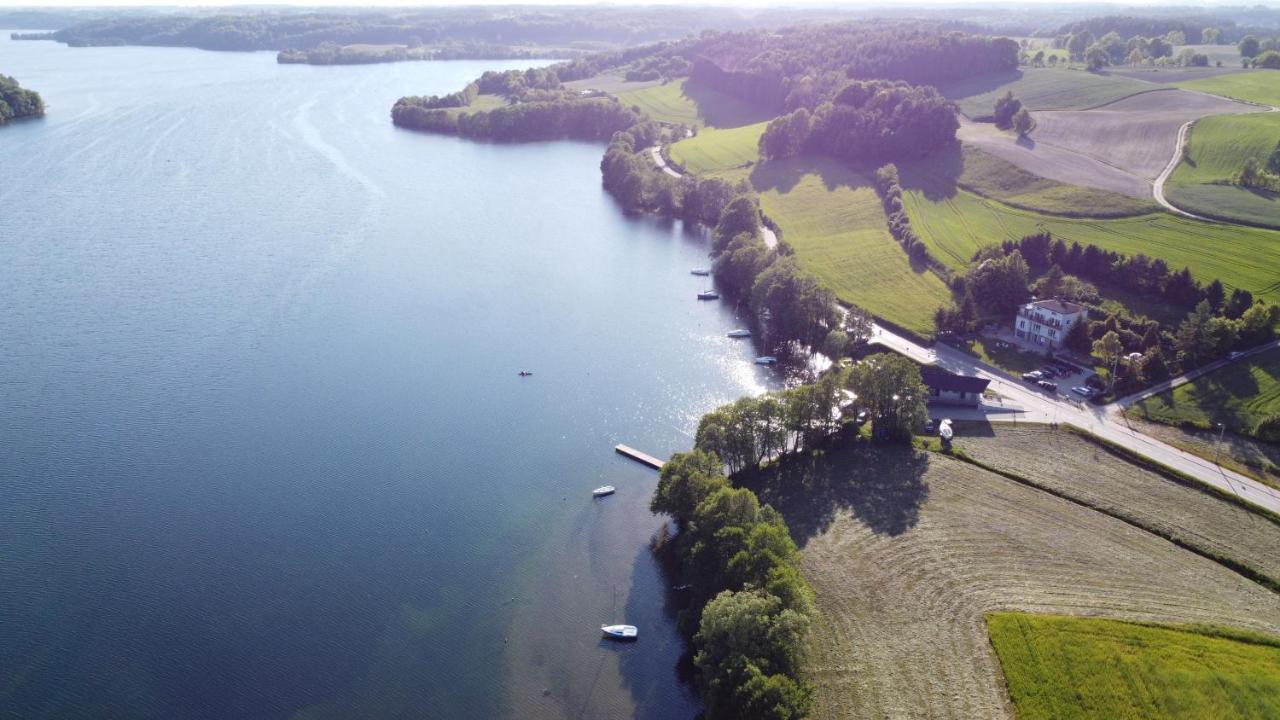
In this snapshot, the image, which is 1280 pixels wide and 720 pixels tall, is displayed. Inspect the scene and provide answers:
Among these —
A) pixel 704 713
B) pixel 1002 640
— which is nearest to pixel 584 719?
pixel 704 713

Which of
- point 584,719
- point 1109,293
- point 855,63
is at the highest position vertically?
point 855,63

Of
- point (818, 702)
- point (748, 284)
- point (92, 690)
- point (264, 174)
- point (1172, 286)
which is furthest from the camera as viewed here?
point (264, 174)

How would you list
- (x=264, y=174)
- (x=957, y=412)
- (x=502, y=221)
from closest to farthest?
(x=957, y=412) → (x=502, y=221) → (x=264, y=174)

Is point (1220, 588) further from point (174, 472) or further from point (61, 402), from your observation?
point (61, 402)

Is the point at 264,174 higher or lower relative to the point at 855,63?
lower

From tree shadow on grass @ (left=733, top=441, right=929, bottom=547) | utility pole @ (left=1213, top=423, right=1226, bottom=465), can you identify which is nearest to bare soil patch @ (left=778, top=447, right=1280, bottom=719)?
tree shadow on grass @ (left=733, top=441, right=929, bottom=547)

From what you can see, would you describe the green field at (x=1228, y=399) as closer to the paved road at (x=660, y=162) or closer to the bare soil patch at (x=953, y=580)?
the bare soil patch at (x=953, y=580)

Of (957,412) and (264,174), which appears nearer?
(957,412)

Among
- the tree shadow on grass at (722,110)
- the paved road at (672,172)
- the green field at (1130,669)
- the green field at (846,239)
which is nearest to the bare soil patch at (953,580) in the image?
the green field at (1130,669)

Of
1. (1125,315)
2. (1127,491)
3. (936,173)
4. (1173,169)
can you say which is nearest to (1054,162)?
(1173,169)
